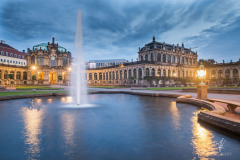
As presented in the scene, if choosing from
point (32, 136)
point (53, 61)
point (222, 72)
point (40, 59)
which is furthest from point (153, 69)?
point (32, 136)

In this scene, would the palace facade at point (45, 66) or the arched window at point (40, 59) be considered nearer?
the palace facade at point (45, 66)

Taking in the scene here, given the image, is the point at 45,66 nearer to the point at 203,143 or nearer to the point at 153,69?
the point at 153,69

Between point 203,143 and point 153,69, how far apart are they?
65.1m

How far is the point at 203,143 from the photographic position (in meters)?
6.18

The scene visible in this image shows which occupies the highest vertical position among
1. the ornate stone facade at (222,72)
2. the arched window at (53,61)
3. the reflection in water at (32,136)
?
the arched window at (53,61)

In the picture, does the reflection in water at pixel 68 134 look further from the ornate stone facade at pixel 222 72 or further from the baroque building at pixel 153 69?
the ornate stone facade at pixel 222 72

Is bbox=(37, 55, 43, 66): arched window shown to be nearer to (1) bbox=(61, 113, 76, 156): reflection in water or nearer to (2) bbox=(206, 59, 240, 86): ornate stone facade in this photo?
(1) bbox=(61, 113, 76, 156): reflection in water

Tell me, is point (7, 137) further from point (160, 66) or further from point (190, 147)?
point (160, 66)

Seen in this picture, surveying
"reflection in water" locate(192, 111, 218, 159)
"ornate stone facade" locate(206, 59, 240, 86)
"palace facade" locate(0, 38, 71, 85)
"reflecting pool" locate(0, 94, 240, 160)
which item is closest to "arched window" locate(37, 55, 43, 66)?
"palace facade" locate(0, 38, 71, 85)

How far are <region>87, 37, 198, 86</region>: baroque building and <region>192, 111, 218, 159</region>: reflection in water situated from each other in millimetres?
53399

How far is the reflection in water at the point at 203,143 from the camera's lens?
Result: 211 inches

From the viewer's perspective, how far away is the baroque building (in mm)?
67000

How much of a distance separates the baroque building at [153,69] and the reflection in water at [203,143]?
5340 centimetres

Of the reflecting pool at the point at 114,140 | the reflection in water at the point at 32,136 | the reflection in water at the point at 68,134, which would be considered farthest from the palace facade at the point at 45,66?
the reflecting pool at the point at 114,140
